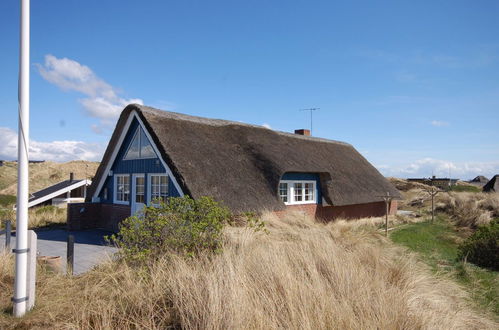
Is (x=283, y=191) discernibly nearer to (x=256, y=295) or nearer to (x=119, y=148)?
(x=119, y=148)

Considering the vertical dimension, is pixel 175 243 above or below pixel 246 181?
below

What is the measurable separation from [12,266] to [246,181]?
7710 millimetres

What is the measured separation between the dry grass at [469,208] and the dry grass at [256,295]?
13.9 metres

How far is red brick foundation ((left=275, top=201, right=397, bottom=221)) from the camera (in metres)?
15.8

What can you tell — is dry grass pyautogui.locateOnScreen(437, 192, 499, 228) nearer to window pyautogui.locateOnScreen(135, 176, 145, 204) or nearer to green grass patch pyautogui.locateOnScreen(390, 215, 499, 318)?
green grass patch pyautogui.locateOnScreen(390, 215, 499, 318)

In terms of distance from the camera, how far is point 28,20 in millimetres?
4879

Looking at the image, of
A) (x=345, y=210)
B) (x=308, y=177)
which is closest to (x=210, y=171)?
(x=308, y=177)

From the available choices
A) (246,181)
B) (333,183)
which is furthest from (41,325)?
(333,183)

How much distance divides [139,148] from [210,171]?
3.29 metres

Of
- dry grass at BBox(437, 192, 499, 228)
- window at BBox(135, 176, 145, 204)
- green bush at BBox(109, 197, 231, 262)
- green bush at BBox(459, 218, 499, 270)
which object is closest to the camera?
green bush at BBox(109, 197, 231, 262)

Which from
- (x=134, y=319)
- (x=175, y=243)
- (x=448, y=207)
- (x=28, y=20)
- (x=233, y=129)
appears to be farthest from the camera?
(x=448, y=207)

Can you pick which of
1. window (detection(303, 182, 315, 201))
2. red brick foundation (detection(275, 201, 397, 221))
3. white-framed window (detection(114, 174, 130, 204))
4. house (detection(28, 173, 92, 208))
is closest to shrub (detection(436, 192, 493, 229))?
red brick foundation (detection(275, 201, 397, 221))

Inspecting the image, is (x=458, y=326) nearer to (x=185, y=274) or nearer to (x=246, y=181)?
(x=185, y=274)

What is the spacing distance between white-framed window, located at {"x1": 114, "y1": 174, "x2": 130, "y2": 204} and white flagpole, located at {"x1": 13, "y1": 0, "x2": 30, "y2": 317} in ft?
30.6
